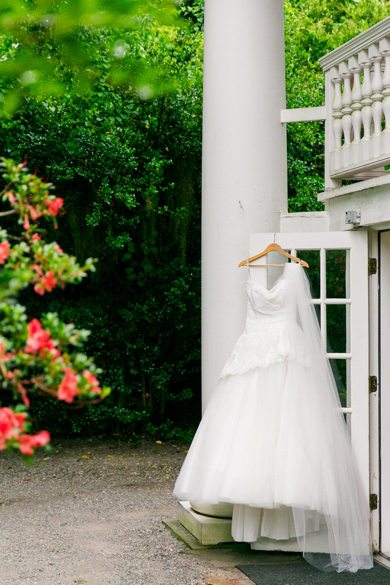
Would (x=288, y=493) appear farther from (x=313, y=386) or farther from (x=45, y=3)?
(x=45, y=3)

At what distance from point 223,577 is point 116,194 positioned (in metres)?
4.08

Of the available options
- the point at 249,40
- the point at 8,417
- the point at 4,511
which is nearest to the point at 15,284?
the point at 8,417

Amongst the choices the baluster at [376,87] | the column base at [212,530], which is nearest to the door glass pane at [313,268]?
the baluster at [376,87]

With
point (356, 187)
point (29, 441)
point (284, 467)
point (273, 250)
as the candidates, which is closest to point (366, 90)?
point (356, 187)

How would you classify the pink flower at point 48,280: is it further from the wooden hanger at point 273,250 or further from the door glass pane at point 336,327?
the door glass pane at point 336,327

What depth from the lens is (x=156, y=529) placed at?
4902mm

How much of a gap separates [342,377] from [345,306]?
434 mm

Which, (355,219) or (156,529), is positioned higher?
(355,219)

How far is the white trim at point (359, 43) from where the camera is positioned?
3732mm

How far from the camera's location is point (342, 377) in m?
4.27

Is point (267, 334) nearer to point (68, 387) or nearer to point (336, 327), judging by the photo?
point (336, 327)

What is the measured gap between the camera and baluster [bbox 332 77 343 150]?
4.38m

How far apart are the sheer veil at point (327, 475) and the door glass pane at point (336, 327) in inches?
5.6

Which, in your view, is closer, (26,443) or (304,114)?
(26,443)
